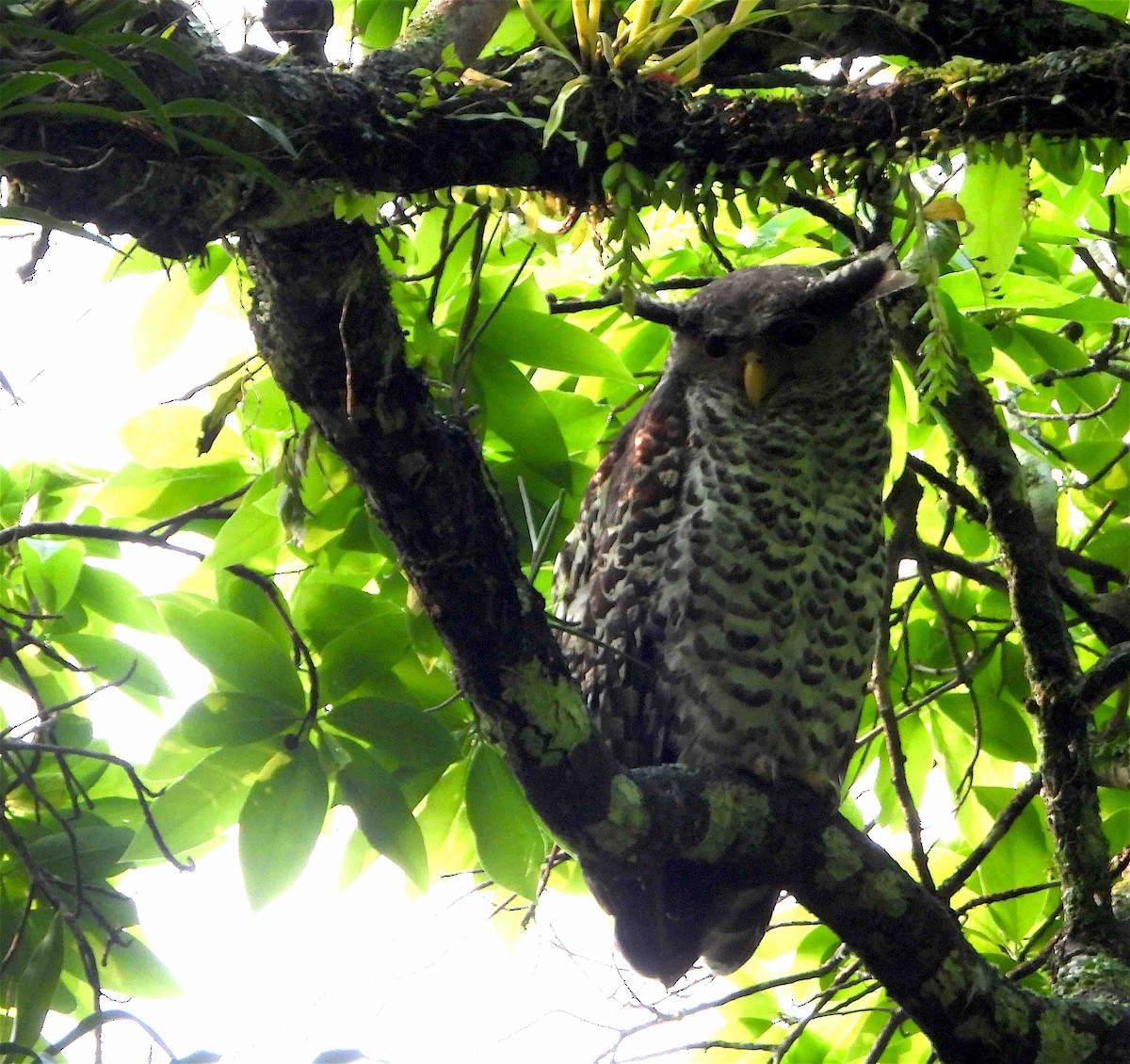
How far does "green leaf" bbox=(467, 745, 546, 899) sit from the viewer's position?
7.53 feet

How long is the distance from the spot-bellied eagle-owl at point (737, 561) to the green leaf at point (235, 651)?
2.19 feet

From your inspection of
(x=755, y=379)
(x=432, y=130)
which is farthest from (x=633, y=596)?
(x=432, y=130)

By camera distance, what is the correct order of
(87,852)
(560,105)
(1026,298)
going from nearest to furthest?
(560,105)
(87,852)
(1026,298)

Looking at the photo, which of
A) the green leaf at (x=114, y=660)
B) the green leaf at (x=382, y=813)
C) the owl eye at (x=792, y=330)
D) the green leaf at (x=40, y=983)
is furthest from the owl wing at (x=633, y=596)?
the green leaf at (x=40, y=983)

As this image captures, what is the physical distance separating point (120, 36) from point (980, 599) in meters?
3.05

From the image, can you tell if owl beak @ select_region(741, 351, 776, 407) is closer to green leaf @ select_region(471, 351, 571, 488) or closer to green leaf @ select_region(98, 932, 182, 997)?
green leaf @ select_region(471, 351, 571, 488)

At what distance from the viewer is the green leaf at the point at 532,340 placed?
7.55ft

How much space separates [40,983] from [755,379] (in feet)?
5.71

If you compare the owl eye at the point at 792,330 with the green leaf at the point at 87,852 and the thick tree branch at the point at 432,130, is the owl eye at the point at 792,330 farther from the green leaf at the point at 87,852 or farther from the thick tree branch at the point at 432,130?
the green leaf at the point at 87,852

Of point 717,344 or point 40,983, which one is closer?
point 40,983

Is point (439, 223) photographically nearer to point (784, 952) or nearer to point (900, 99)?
point (900, 99)

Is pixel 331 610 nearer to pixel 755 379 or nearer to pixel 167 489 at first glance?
pixel 167 489

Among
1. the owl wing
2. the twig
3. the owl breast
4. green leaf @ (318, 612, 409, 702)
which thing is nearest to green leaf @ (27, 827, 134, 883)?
green leaf @ (318, 612, 409, 702)

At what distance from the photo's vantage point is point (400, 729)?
82.9 inches
